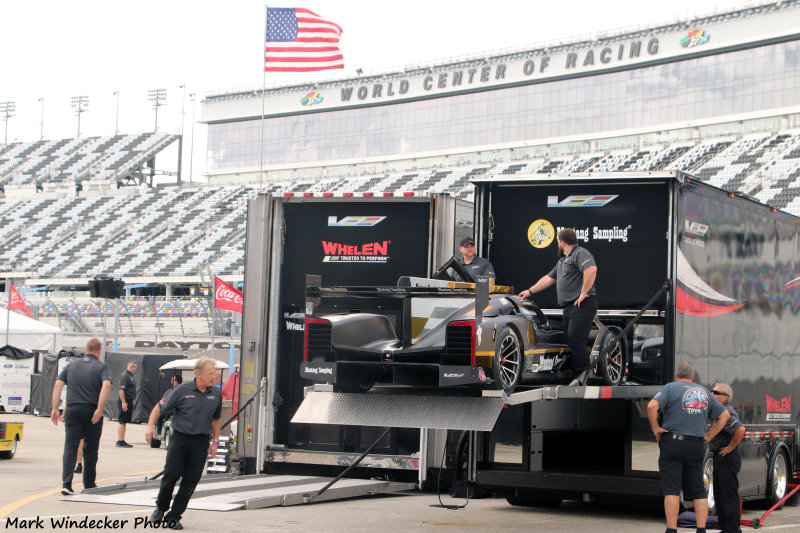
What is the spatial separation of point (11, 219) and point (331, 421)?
243ft

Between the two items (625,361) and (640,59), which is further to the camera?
(640,59)

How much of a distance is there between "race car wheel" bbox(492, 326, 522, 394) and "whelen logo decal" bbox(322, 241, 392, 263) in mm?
3442

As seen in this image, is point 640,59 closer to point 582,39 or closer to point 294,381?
point 582,39

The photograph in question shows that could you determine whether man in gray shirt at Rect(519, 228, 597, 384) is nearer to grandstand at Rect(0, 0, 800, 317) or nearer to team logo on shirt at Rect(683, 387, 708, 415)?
team logo on shirt at Rect(683, 387, 708, 415)

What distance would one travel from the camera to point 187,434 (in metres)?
9.12

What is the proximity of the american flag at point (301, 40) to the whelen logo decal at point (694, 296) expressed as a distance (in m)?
33.1

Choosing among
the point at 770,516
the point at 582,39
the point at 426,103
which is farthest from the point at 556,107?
the point at 770,516

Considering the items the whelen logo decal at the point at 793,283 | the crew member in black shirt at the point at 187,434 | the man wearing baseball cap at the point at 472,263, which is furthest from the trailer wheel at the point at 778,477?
the crew member in black shirt at the point at 187,434

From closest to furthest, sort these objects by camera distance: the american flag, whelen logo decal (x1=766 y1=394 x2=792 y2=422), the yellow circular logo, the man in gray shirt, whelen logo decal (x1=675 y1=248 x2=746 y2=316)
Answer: the man in gray shirt < whelen logo decal (x1=675 y1=248 x2=746 y2=316) < the yellow circular logo < whelen logo decal (x1=766 y1=394 x2=792 y2=422) < the american flag

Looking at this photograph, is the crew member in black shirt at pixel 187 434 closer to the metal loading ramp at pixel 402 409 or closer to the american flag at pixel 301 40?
the metal loading ramp at pixel 402 409

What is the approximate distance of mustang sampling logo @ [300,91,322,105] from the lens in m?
84.2

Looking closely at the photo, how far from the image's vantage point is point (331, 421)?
31.4 ft

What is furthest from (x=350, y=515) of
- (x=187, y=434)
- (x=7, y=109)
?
(x=7, y=109)

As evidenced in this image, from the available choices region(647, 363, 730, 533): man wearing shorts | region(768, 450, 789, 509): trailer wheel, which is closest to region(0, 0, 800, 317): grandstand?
region(768, 450, 789, 509): trailer wheel
